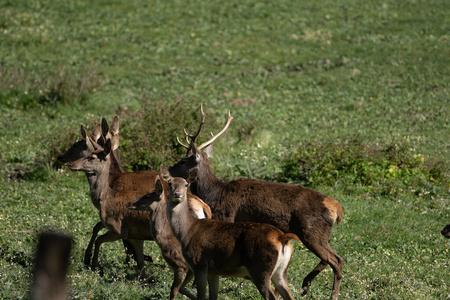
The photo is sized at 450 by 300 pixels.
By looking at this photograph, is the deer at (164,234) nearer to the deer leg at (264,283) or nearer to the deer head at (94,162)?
the deer leg at (264,283)

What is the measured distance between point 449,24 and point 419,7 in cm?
240

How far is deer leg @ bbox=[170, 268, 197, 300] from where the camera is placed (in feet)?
21.9

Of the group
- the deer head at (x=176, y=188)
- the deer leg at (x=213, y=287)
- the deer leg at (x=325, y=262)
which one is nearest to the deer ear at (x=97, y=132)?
the deer head at (x=176, y=188)

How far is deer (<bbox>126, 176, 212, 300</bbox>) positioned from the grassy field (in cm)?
45

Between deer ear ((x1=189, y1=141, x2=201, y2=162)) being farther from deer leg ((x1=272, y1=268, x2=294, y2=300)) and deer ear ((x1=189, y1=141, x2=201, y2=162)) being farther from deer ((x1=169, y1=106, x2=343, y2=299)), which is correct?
deer leg ((x1=272, y1=268, x2=294, y2=300))

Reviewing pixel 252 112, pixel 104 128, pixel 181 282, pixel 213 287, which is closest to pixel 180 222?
pixel 181 282

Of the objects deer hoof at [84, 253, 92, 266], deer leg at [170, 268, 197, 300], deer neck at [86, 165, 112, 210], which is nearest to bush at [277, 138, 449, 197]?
deer neck at [86, 165, 112, 210]

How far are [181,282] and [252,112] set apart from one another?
10.2 metres

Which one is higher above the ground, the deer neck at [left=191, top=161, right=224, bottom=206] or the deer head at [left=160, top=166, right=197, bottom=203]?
the deer head at [left=160, top=166, right=197, bottom=203]

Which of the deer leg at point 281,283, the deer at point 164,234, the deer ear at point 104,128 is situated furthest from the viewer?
the deer ear at point 104,128

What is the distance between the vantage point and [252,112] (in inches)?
653

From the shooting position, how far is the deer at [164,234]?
22.3 feet

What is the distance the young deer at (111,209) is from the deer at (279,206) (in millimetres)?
948

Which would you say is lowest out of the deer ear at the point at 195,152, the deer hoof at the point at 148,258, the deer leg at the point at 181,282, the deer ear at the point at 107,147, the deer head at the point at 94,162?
the deer hoof at the point at 148,258
